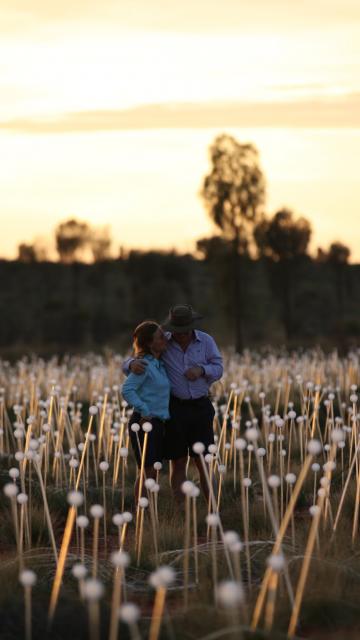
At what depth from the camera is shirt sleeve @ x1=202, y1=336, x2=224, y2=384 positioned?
8.94 m

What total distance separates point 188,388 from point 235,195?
1959 centimetres

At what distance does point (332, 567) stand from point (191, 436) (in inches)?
106

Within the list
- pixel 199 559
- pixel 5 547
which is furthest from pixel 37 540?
pixel 199 559

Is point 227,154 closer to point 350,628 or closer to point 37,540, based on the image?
point 37,540

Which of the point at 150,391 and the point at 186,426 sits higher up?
the point at 150,391

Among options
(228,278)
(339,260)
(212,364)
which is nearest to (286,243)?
(228,278)

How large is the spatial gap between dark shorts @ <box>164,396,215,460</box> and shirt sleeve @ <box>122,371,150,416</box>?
1.06ft

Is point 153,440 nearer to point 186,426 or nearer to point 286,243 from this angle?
point 186,426

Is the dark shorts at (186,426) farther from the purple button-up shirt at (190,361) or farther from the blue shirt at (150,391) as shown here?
the blue shirt at (150,391)

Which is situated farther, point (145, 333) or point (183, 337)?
point (183, 337)

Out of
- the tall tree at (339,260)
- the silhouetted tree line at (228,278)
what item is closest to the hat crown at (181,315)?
the silhouetted tree line at (228,278)

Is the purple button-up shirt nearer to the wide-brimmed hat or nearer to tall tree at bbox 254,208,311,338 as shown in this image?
the wide-brimmed hat

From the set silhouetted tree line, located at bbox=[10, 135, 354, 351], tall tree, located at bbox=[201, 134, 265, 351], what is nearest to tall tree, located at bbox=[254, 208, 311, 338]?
silhouetted tree line, located at bbox=[10, 135, 354, 351]

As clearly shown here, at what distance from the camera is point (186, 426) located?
908 centimetres
